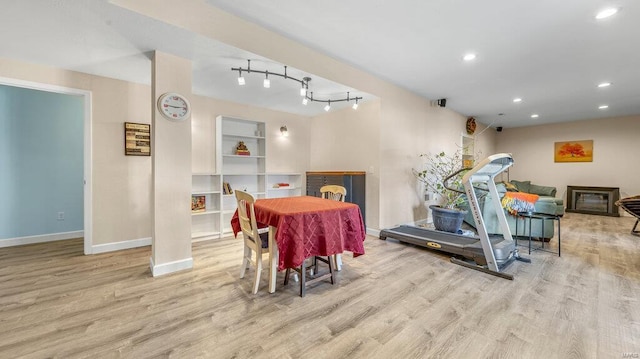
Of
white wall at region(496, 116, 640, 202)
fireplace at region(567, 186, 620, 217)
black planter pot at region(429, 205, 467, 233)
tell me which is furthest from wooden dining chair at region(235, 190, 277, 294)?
white wall at region(496, 116, 640, 202)

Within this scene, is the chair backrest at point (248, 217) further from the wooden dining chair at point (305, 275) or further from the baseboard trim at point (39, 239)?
the baseboard trim at point (39, 239)

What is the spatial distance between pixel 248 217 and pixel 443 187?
4105mm

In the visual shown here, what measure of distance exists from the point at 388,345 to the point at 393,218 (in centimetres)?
304

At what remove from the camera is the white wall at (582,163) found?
20.9 ft

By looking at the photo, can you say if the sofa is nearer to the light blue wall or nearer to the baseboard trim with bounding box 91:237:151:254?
the baseboard trim with bounding box 91:237:151:254

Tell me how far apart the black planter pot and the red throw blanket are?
644mm

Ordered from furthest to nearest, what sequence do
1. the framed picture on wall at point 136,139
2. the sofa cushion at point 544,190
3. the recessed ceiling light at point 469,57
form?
the sofa cushion at point 544,190 → the framed picture on wall at point 136,139 → the recessed ceiling light at point 469,57

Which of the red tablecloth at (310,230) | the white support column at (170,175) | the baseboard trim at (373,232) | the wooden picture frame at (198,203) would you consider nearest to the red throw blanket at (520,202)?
the baseboard trim at (373,232)

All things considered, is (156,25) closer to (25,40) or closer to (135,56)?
(135,56)

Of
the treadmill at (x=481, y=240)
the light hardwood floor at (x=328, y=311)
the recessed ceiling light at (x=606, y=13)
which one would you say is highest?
the recessed ceiling light at (x=606, y=13)

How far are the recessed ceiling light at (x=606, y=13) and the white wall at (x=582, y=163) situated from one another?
6551 millimetres

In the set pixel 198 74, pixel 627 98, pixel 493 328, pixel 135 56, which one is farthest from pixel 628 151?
pixel 135 56

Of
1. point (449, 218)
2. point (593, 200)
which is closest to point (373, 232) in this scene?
point (449, 218)

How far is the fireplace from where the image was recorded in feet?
21.0
